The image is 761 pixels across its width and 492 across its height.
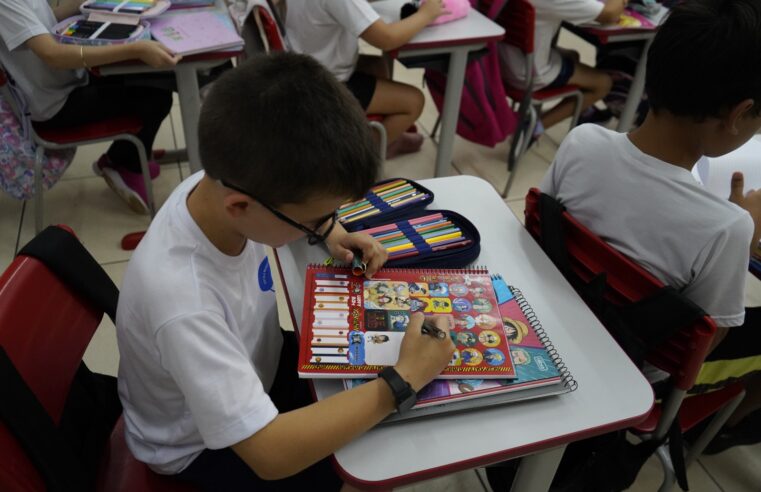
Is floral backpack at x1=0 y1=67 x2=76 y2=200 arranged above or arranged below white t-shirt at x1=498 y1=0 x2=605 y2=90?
below

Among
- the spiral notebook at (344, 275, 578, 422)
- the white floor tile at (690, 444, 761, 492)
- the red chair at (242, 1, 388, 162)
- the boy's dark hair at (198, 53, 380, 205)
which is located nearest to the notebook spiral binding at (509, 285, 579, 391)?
the spiral notebook at (344, 275, 578, 422)

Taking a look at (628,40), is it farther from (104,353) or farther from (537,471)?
(104,353)

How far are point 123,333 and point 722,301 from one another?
0.97m

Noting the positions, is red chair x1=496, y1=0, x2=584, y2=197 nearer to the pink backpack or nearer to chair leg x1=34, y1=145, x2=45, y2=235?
the pink backpack

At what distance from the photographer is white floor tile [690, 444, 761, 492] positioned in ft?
5.03

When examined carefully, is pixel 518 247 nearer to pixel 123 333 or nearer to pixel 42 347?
pixel 123 333

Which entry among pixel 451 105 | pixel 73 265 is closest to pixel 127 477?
pixel 73 265

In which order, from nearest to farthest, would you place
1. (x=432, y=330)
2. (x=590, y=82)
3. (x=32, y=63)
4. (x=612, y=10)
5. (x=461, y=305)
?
(x=432, y=330)
(x=461, y=305)
(x=32, y=63)
(x=612, y=10)
(x=590, y=82)

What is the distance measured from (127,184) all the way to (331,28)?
42.6 inches

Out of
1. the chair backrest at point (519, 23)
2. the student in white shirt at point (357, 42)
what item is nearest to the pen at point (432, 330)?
the student in white shirt at point (357, 42)

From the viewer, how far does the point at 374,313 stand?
2.80ft

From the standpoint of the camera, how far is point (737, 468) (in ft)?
5.14

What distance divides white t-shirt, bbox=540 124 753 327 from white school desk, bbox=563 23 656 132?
127 cm

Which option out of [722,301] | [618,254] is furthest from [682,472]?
[618,254]
